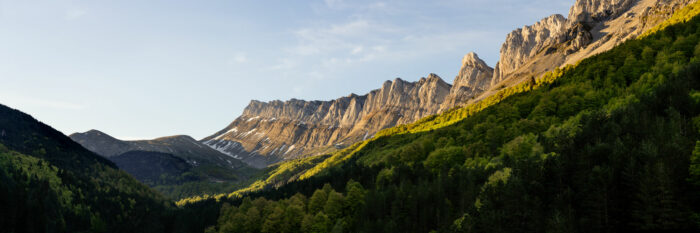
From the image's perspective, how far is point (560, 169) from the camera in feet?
261

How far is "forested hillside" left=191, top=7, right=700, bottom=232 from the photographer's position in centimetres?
6303

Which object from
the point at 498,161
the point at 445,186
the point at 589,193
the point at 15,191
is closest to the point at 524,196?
the point at 589,193

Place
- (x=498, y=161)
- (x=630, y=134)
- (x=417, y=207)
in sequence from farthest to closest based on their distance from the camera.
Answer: (x=498, y=161) → (x=417, y=207) → (x=630, y=134)

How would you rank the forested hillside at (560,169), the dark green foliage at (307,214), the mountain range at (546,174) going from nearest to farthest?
the forested hillside at (560,169)
the mountain range at (546,174)
the dark green foliage at (307,214)

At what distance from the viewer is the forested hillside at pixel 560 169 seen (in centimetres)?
6303

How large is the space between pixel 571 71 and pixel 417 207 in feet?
414

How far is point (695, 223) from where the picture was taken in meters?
56.4

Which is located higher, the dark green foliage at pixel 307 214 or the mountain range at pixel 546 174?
the mountain range at pixel 546 174

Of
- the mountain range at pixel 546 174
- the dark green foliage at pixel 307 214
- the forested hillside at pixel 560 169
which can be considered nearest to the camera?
the forested hillside at pixel 560 169

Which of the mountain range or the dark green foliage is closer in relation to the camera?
the mountain range

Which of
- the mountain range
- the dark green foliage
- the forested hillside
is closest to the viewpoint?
the forested hillside

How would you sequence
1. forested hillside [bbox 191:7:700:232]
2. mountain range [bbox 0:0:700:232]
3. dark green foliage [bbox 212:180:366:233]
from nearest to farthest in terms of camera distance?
forested hillside [bbox 191:7:700:232] < mountain range [bbox 0:0:700:232] < dark green foliage [bbox 212:180:366:233]

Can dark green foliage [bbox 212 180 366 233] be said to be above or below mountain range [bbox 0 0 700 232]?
below

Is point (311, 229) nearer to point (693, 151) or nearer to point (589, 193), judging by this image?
point (589, 193)
